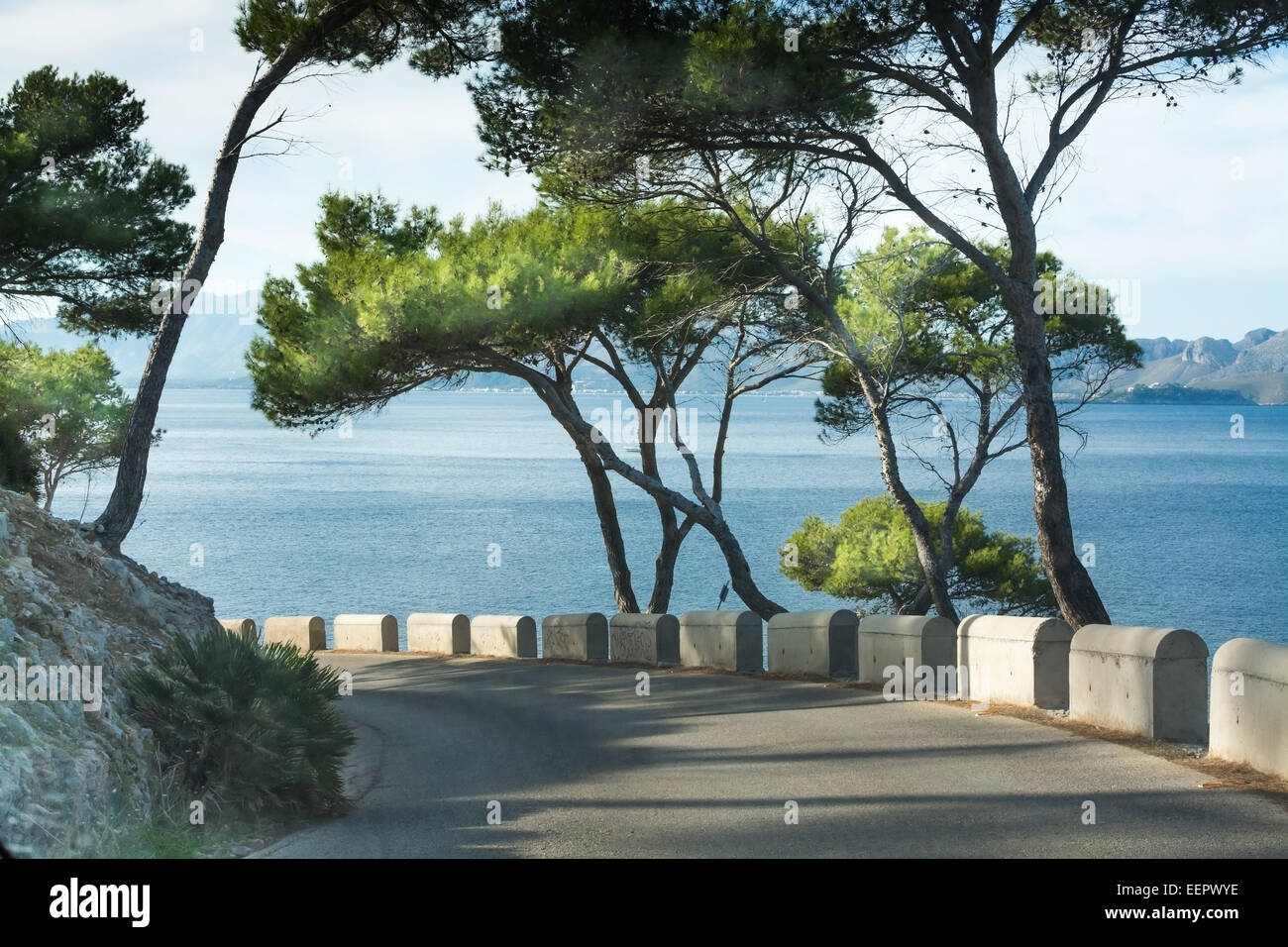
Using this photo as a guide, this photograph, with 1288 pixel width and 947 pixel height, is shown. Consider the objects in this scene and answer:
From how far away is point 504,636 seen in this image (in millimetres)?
20875

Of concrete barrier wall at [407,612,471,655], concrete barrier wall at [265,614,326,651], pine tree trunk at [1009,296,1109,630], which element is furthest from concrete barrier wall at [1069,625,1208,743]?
concrete barrier wall at [265,614,326,651]

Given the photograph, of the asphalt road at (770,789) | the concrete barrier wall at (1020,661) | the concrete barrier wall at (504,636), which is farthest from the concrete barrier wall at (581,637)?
the concrete barrier wall at (1020,661)

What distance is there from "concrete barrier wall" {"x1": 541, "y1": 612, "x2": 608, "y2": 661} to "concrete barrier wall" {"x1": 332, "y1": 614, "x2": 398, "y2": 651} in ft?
20.8

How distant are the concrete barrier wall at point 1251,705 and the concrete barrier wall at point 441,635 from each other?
15057mm

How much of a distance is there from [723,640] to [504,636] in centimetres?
598

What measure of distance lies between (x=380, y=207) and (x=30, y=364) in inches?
587

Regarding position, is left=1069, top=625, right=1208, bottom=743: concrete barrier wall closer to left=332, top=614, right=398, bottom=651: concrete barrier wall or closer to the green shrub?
the green shrub

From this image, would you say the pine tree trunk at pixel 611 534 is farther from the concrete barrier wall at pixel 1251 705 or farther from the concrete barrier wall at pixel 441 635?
the concrete barrier wall at pixel 1251 705

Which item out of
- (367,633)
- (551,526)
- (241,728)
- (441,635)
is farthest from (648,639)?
(551,526)

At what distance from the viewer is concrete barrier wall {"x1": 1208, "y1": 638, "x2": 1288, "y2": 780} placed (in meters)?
7.95

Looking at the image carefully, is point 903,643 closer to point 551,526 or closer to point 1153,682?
point 1153,682
